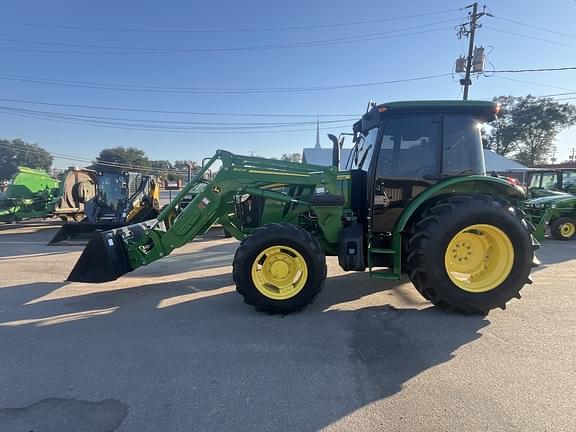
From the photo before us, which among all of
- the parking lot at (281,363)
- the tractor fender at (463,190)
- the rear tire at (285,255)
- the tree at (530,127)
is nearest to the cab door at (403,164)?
the tractor fender at (463,190)

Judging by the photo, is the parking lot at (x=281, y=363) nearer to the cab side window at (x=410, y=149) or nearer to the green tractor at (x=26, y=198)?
the cab side window at (x=410, y=149)

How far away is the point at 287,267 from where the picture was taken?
3941 mm

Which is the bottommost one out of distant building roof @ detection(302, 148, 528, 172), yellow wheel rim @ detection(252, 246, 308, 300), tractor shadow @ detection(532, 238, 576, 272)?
tractor shadow @ detection(532, 238, 576, 272)

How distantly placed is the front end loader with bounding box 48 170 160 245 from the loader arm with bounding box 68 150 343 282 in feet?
17.8

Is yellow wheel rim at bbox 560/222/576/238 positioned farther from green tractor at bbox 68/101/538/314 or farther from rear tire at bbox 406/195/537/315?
rear tire at bbox 406/195/537/315

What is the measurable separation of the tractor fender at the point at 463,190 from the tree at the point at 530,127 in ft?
165

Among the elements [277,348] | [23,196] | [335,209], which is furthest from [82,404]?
[23,196]

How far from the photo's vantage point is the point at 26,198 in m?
12.7

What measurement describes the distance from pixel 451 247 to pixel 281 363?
2439 mm

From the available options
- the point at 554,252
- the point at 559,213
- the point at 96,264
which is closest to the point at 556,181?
the point at 559,213

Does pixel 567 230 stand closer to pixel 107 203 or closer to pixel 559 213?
pixel 559 213

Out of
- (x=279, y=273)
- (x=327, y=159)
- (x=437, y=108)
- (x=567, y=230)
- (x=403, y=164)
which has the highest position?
(x=327, y=159)

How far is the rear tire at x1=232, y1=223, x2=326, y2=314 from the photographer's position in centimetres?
376

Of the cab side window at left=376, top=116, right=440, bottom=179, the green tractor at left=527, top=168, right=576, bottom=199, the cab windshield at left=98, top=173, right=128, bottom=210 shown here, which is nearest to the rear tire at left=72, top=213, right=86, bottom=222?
the cab windshield at left=98, top=173, right=128, bottom=210
